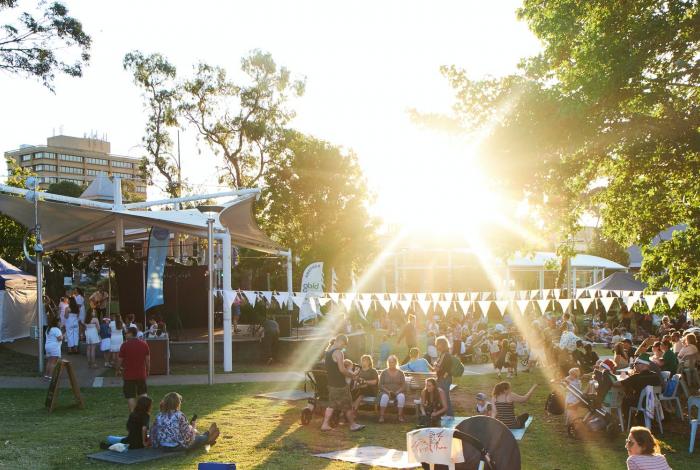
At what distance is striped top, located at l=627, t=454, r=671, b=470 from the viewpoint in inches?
233

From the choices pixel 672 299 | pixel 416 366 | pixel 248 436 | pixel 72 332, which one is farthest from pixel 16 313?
pixel 672 299

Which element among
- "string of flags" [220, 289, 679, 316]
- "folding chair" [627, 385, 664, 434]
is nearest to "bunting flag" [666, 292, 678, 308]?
"string of flags" [220, 289, 679, 316]

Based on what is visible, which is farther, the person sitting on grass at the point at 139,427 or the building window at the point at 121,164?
the building window at the point at 121,164

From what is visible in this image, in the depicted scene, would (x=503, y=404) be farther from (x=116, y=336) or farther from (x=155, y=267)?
(x=155, y=267)

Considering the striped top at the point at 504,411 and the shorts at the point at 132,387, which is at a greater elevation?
the shorts at the point at 132,387

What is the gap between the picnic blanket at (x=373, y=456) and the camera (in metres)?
9.00

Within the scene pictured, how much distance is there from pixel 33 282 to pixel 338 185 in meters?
15.3

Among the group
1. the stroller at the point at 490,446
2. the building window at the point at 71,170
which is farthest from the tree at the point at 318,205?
the building window at the point at 71,170

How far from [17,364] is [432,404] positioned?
14.4 meters

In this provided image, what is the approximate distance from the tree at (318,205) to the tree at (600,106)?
22.6 meters

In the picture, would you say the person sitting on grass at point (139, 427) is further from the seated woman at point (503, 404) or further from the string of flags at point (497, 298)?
the string of flags at point (497, 298)

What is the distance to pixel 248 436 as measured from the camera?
10.9 m

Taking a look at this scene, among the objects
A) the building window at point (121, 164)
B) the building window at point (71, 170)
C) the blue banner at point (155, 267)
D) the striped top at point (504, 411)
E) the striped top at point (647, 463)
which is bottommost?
the striped top at point (504, 411)

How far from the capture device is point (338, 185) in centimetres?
3600
